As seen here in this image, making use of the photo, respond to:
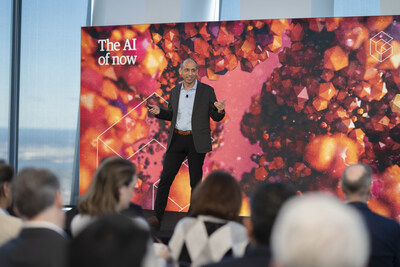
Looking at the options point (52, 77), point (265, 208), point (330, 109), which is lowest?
point (265, 208)

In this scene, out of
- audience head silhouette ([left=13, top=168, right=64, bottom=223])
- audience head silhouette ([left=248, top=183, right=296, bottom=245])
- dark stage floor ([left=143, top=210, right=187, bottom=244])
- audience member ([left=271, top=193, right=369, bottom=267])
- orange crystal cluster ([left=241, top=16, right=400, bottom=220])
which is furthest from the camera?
orange crystal cluster ([left=241, top=16, right=400, bottom=220])

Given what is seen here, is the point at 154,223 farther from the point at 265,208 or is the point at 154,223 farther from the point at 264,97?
the point at 265,208

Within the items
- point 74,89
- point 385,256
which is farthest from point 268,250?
point 74,89

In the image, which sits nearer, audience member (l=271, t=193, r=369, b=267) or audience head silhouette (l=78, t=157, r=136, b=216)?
audience member (l=271, t=193, r=369, b=267)

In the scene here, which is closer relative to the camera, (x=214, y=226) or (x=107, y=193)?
(x=214, y=226)

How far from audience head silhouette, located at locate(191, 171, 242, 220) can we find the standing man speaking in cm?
222

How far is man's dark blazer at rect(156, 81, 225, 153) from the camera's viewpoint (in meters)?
4.30

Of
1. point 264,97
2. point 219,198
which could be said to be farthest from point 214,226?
point 264,97

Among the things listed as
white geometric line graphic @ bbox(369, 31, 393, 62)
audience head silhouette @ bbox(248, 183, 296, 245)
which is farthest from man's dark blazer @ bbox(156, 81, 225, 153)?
audience head silhouette @ bbox(248, 183, 296, 245)

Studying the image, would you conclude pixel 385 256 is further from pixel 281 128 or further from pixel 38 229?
pixel 281 128

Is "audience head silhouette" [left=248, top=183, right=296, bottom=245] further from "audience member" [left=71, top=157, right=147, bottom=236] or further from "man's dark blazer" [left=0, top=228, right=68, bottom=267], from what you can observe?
"audience member" [left=71, top=157, right=147, bottom=236]

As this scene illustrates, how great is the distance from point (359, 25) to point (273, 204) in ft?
11.8

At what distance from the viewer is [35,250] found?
1.53 m

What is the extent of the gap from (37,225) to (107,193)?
0.51 metres
